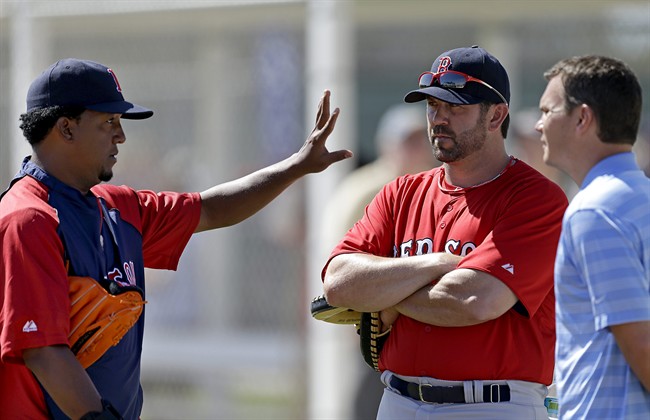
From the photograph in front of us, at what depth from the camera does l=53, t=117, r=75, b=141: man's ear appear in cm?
380

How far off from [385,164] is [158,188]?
221 cm

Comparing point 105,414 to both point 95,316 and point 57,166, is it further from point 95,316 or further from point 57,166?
point 57,166

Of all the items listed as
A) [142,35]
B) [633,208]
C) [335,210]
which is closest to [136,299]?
[633,208]

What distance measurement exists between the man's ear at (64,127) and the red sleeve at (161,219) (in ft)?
1.30

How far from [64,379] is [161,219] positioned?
105 cm

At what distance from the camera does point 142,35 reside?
27.9ft

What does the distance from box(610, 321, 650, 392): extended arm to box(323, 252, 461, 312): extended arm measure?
930 mm

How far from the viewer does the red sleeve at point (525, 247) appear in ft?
12.4

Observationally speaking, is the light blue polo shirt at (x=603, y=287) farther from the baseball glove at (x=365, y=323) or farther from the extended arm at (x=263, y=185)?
the extended arm at (x=263, y=185)

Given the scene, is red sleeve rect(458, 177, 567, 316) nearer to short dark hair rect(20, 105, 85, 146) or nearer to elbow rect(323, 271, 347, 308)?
elbow rect(323, 271, 347, 308)

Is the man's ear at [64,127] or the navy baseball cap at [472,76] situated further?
the navy baseball cap at [472,76]

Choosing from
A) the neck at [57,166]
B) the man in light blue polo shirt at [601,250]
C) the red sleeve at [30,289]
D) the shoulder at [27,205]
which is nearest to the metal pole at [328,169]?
the neck at [57,166]

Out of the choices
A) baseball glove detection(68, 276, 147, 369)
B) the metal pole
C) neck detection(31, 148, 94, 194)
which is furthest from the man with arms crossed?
the metal pole

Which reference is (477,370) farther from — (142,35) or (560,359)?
(142,35)
